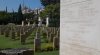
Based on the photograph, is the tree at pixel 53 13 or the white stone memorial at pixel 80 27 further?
the tree at pixel 53 13

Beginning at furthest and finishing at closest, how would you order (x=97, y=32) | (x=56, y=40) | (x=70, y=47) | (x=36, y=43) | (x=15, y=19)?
1. (x=15, y=19)
2. (x=56, y=40)
3. (x=36, y=43)
4. (x=70, y=47)
5. (x=97, y=32)

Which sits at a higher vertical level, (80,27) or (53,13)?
(53,13)

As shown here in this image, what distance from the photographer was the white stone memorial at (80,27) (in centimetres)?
407

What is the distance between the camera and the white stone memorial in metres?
4.07

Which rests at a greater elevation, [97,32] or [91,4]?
[91,4]

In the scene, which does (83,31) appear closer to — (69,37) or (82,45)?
(82,45)

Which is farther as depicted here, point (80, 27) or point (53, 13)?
point (53, 13)

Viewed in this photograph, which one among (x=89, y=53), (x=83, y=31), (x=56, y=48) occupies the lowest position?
(x=56, y=48)

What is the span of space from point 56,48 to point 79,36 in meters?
9.85

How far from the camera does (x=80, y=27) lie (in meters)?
4.50

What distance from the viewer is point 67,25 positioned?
498 centimetres

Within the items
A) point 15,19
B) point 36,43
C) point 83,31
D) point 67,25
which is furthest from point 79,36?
point 15,19

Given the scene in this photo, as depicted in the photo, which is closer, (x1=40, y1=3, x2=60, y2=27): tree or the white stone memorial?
the white stone memorial

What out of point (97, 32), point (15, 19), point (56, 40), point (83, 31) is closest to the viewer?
point (97, 32)
